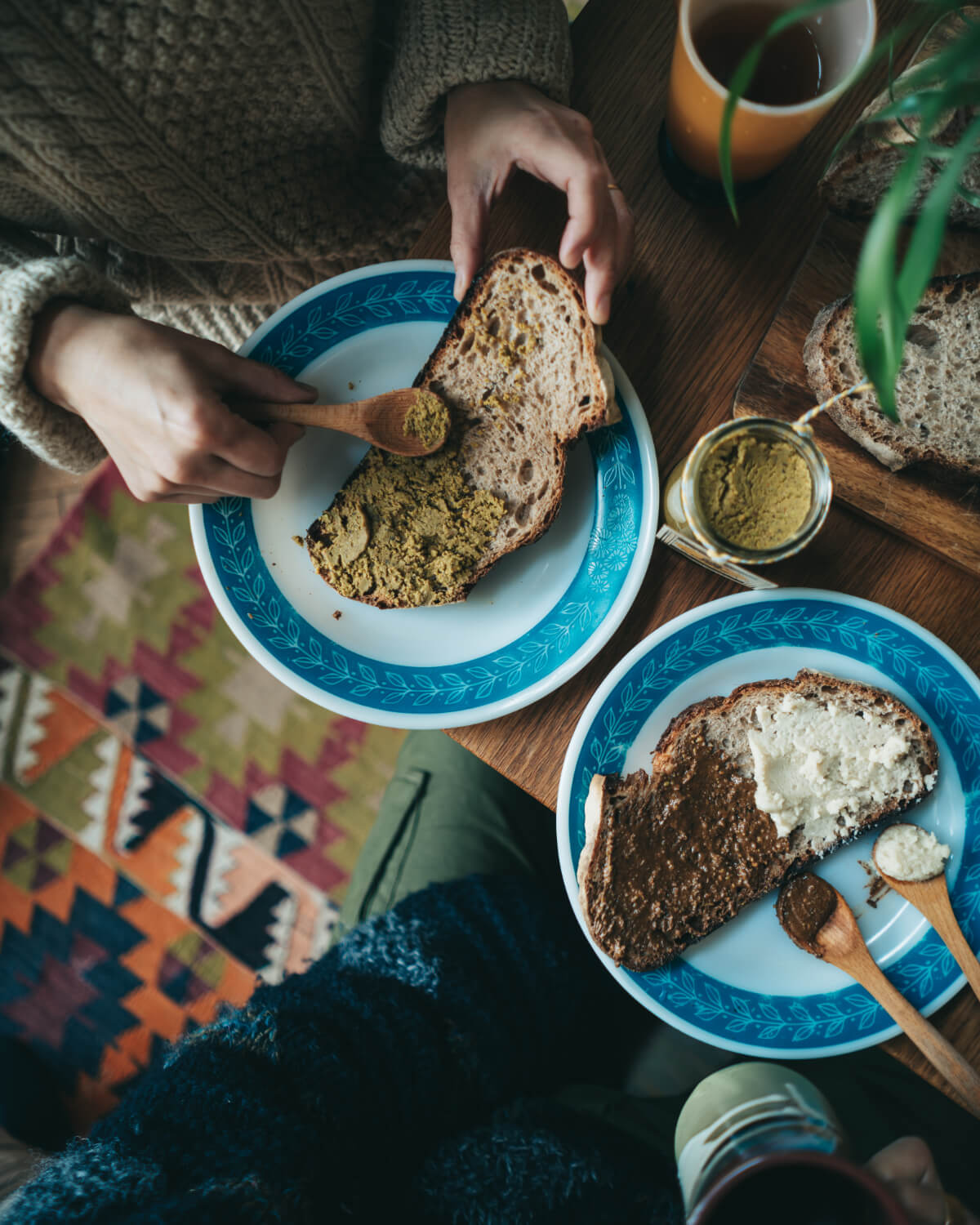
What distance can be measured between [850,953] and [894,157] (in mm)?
863

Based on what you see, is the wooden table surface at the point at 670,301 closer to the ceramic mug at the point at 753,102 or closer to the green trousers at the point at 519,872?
the ceramic mug at the point at 753,102

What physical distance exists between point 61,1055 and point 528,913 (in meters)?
1.17

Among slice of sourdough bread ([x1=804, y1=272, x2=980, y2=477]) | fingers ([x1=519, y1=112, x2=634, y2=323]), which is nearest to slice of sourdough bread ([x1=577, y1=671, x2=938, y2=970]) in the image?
slice of sourdough bread ([x1=804, y1=272, x2=980, y2=477])

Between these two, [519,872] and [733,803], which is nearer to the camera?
[733,803]

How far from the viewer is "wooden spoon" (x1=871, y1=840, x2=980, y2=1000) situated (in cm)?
89

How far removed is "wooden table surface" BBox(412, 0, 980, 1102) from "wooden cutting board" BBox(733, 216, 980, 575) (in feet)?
0.13

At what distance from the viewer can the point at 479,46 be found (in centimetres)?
86

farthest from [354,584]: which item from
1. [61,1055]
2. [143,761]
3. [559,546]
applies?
[61,1055]

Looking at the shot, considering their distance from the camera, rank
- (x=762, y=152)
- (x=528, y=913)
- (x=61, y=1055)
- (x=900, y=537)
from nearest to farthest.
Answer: (x=762, y=152) → (x=900, y=537) → (x=528, y=913) → (x=61, y=1055)

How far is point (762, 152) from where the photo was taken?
2.70ft

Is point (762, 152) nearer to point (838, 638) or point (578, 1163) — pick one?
point (838, 638)

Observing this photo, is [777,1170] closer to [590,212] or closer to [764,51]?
[590,212]

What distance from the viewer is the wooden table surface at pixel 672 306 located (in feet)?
3.08

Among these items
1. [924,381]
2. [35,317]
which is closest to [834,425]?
[924,381]
